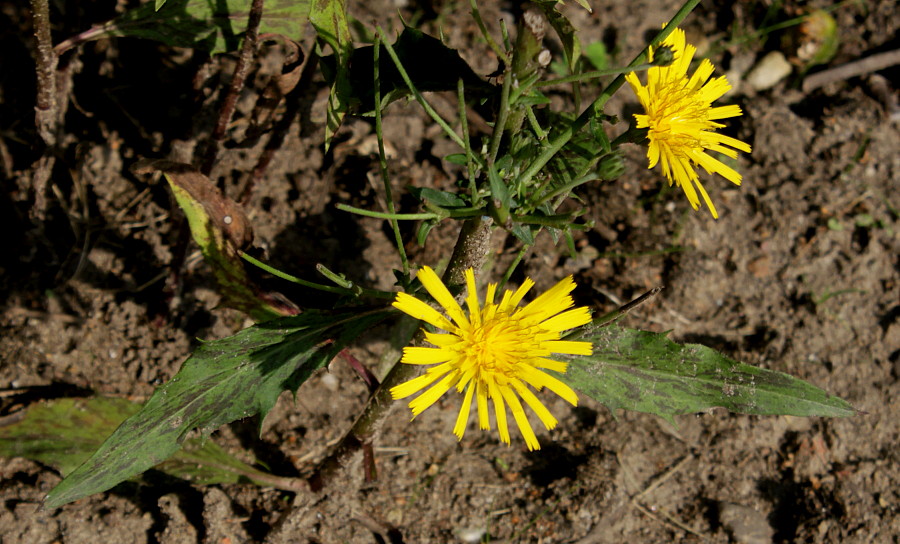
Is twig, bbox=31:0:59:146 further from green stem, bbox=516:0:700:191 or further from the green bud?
the green bud

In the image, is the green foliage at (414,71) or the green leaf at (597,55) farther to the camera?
the green leaf at (597,55)

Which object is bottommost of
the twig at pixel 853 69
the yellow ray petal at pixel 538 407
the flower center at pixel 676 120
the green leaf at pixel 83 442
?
the green leaf at pixel 83 442

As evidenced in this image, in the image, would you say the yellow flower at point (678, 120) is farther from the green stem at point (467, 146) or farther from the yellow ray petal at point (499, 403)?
the yellow ray petal at point (499, 403)

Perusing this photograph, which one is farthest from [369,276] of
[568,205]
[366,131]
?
[568,205]

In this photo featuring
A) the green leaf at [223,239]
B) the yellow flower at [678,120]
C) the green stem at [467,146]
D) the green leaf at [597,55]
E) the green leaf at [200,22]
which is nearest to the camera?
the green stem at [467,146]

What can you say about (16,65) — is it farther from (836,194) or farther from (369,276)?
(836,194)

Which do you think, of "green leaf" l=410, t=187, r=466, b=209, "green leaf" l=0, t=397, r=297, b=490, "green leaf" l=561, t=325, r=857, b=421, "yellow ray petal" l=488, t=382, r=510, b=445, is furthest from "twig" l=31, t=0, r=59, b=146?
"green leaf" l=561, t=325, r=857, b=421

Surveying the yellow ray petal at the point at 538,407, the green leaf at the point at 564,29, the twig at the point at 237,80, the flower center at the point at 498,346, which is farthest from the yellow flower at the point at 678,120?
the twig at the point at 237,80
